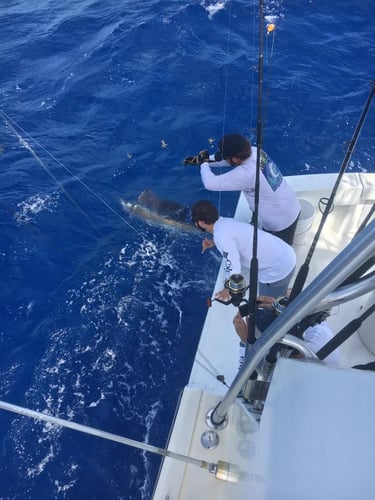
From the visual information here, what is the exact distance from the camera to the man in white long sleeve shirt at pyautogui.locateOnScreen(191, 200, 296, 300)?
305 cm

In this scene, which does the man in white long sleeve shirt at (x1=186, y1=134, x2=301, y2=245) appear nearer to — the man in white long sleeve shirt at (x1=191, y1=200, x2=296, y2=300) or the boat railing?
the man in white long sleeve shirt at (x1=191, y1=200, x2=296, y2=300)

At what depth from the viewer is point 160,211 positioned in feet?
22.4

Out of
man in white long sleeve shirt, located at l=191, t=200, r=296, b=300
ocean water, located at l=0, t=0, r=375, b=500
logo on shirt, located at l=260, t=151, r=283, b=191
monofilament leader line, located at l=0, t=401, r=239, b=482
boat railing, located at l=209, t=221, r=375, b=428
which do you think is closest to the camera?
boat railing, located at l=209, t=221, r=375, b=428

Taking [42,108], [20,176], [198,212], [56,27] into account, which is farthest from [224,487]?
[56,27]

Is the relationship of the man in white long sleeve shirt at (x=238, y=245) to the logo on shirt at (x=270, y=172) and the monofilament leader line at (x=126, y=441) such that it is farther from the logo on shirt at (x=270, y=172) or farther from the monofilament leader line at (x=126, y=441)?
the monofilament leader line at (x=126, y=441)

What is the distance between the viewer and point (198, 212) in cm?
308

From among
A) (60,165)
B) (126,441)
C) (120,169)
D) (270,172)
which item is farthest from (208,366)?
(60,165)

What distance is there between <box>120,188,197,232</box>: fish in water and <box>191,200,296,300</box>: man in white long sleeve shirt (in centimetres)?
335

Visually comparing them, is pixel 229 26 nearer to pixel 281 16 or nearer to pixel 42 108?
pixel 281 16

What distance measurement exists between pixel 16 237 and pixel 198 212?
4.76 metres

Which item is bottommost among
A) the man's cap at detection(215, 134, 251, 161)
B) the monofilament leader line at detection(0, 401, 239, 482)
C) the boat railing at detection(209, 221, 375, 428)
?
the monofilament leader line at detection(0, 401, 239, 482)

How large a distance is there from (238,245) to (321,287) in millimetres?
2071

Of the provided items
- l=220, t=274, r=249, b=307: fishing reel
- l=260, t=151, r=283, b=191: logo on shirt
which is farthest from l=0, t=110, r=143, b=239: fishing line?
l=220, t=274, r=249, b=307: fishing reel

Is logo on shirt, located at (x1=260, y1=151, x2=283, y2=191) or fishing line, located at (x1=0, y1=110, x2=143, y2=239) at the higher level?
logo on shirt, located at (x1=260, y1=151, x2=283, y2=191)
